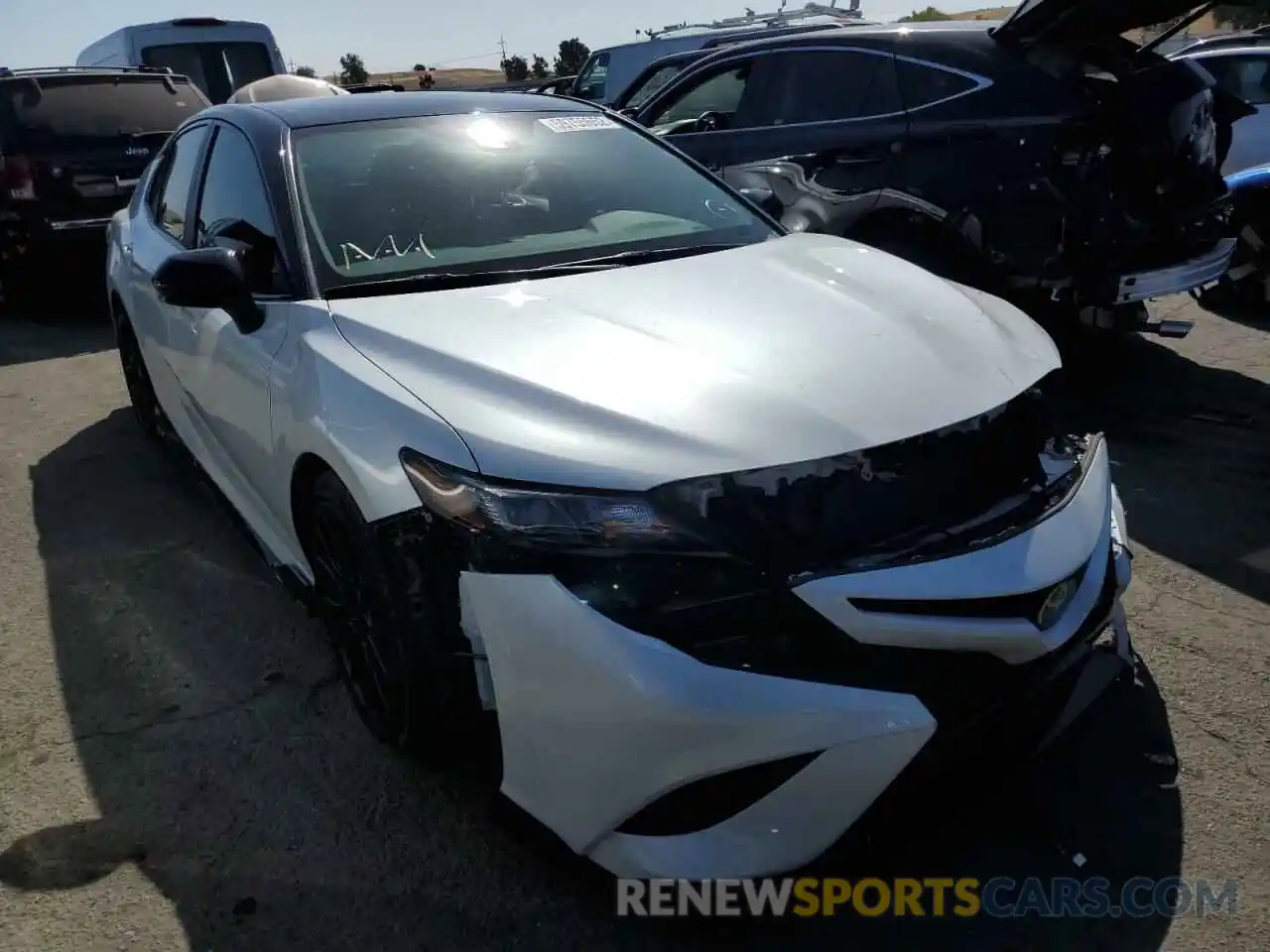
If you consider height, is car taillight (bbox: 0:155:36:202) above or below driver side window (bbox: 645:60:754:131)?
below

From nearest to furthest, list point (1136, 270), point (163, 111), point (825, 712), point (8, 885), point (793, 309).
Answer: point (825, 712) < point (8, 885) < point (793, 309) < point (1136, 270) < point (163, 111)

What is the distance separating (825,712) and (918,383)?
76 centimetres

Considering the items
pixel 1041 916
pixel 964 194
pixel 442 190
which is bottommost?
pixel 1041 916

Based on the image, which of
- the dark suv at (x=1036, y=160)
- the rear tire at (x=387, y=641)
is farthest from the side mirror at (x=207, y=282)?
the dark suv at (x=1036, y=160)

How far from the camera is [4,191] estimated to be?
25.1 feet

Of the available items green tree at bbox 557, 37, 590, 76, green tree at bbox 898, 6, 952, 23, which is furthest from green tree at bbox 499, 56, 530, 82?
green tree at bbox 898, 6, 952, 23

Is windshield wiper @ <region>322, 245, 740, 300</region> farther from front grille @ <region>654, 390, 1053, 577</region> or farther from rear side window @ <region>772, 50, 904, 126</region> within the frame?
rear side window @ <region>772, 50, 904, 126</region>

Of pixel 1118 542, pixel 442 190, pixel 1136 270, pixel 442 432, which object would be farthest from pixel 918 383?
pixel 1136 270

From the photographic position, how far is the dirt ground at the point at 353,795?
7.11 ft

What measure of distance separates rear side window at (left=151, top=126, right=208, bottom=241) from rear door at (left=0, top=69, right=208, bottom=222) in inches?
156

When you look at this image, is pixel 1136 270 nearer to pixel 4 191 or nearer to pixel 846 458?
pixel 846 458

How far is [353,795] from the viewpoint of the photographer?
2605 millimetres

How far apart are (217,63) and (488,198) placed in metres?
10.9

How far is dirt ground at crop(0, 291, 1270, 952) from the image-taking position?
7.11 feet
